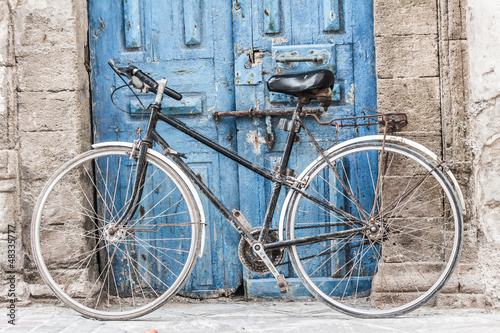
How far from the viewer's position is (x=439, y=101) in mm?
3062

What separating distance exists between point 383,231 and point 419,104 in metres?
0.88

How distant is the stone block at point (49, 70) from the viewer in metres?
3.18

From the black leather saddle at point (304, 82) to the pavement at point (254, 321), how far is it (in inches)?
50.4

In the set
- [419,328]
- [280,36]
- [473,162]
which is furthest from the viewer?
[280,36]

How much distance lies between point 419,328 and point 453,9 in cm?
189

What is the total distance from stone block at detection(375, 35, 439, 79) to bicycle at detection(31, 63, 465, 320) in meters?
0.34

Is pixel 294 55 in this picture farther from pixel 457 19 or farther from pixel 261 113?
pixel 457 19

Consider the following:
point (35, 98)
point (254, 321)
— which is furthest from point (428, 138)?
point (35, 98)

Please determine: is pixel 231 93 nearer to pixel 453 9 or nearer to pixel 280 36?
pixel 280 36

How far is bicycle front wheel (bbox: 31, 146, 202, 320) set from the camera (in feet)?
9.18

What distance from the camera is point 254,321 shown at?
9.20ft

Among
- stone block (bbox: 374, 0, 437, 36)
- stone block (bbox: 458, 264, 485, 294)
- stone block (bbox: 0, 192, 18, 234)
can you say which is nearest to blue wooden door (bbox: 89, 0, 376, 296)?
stone block (bbox: 374, 0, 437, 36)

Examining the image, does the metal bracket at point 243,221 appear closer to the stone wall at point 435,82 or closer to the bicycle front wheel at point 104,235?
the bicycle front wheel at point 104,235

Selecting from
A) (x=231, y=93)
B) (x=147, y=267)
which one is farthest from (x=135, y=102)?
→ (x=147, y=267)
